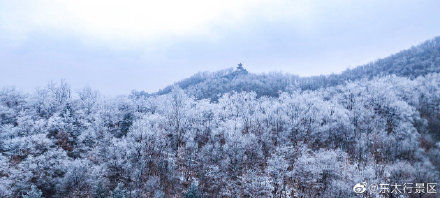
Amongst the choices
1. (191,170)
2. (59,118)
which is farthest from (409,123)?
(59,118)

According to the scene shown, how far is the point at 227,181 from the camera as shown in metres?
46.3

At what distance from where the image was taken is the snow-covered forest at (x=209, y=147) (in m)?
39.2

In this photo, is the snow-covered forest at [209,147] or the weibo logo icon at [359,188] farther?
the snow-covered forest at [209,147]

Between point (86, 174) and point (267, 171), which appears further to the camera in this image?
point (267, 171)

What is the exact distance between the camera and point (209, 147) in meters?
53.3

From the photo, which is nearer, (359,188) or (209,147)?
(359,188)

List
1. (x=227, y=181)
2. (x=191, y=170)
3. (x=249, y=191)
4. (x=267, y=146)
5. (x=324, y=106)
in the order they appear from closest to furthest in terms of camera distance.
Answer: (x=249, y=191) → (x=227, y=181) → (x=191, y=170) → (x=267, y=146) → (x=324, y=106)

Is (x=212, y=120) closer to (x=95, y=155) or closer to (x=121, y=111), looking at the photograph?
(x=121, y=111)

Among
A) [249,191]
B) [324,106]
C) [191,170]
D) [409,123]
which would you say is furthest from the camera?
[324,106]

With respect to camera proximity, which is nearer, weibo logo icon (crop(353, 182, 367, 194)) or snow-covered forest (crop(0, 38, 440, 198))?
weibo logo icon (crop(353, 182, 367, 194))

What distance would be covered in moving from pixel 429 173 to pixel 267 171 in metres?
31.0

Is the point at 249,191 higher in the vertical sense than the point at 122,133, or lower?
lower

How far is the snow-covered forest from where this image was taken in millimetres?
39219

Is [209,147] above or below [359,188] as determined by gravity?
above
